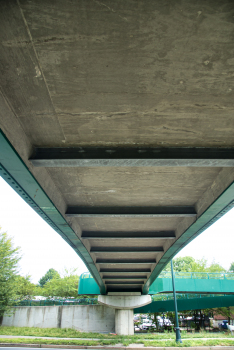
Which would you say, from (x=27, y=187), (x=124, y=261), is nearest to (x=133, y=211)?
(x=27, y=187)

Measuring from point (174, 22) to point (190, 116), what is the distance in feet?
5.99

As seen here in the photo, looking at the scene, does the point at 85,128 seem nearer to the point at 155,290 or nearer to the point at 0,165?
the point at 0,165

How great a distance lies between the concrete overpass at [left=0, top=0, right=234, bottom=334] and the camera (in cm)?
296

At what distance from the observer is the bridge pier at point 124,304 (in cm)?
2475

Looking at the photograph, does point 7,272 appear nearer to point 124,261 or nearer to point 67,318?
point 67,318

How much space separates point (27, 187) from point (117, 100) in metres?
3.36

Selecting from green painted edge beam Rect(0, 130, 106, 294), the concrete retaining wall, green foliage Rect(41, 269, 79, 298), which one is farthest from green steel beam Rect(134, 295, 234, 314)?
green painted edge beam Rect(0, 130, 106, 294)

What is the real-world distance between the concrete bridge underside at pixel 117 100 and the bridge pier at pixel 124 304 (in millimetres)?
20642

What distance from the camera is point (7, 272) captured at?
86.7ft

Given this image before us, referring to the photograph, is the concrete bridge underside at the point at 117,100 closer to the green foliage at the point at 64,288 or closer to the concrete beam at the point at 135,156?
the concrete beam at the point at 135,156

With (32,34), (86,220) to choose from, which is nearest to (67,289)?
(86,220)

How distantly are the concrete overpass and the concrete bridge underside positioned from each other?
0.01 m

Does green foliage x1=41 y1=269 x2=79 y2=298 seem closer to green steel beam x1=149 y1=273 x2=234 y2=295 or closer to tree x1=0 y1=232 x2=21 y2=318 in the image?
tree x1=0 y1=232 x2=21 y2=318

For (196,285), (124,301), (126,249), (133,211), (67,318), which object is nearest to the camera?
(133,211)
